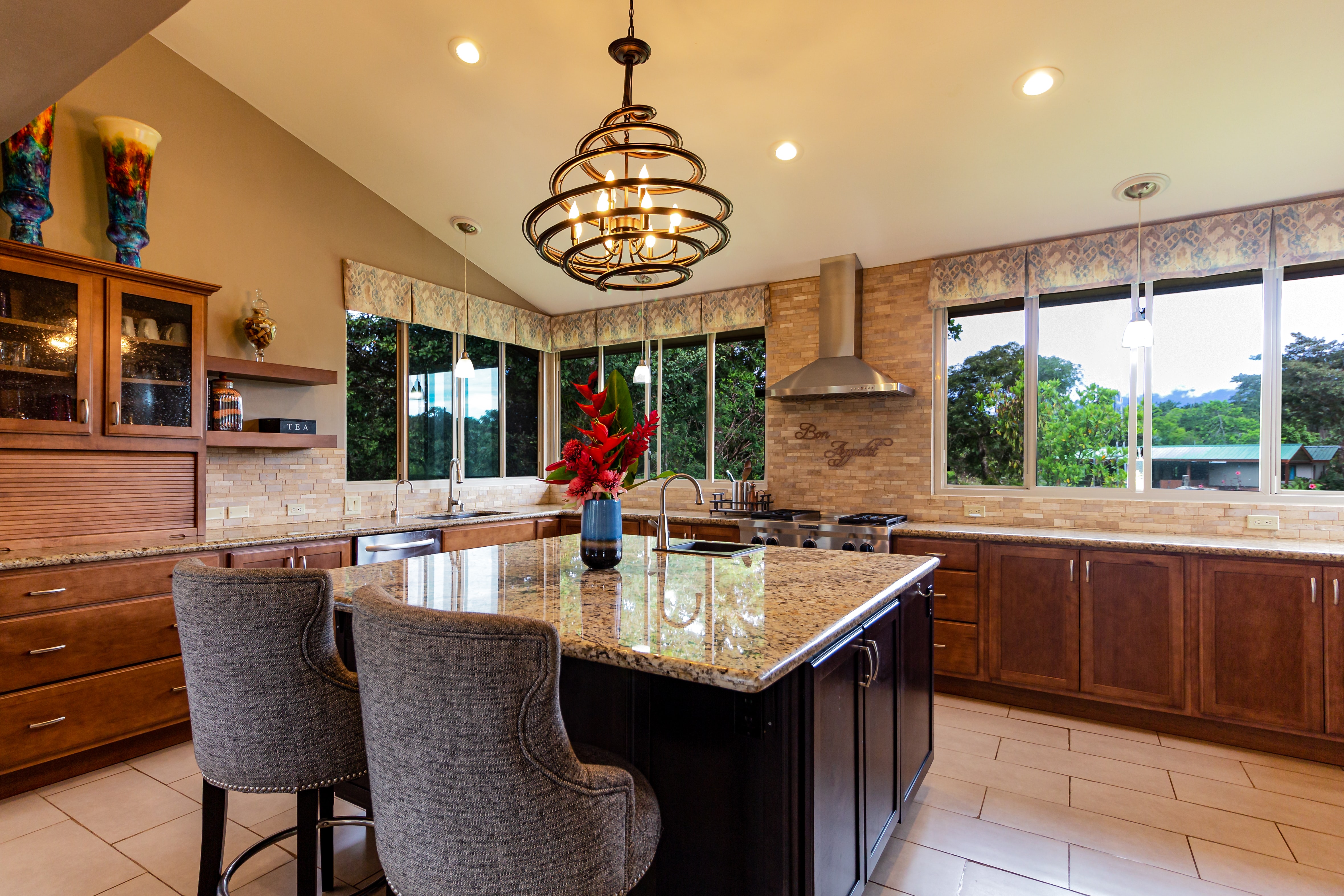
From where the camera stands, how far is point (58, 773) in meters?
2.70

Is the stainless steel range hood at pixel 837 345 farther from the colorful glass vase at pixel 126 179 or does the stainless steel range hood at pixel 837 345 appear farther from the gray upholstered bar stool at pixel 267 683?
the colorful glass vase at pixel 126 179

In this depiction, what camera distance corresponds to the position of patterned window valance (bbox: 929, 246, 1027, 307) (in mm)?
4105

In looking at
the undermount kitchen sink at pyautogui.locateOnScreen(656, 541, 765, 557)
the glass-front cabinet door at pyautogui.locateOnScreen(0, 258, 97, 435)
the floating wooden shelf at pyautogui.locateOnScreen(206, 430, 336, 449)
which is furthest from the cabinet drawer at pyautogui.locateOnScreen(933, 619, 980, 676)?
the glass-front cabinet door at pyautogui.locateOnScreen(0, 258, 97, 435)

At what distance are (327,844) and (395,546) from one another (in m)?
2.05

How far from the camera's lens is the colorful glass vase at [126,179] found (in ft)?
10.2

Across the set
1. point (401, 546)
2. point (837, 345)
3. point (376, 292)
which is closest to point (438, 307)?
point (376, 292)

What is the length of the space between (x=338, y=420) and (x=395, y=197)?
1.69m

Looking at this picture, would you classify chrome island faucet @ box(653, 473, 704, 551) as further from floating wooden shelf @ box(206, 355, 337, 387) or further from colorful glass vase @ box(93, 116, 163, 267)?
colorful glass vase @ box(93, 116, 163, 267)

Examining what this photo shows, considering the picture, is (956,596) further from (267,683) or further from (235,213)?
(235,213)

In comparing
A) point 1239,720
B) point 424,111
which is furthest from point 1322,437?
point 424,111

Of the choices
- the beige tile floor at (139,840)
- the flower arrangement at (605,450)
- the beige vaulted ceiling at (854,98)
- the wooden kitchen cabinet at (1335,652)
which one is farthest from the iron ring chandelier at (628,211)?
the wooden kitchen cabinet at (1335,652)

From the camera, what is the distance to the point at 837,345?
4508 mm

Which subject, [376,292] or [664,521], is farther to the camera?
[376,292]

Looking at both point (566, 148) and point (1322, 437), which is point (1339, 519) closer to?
point (1322, 437)
